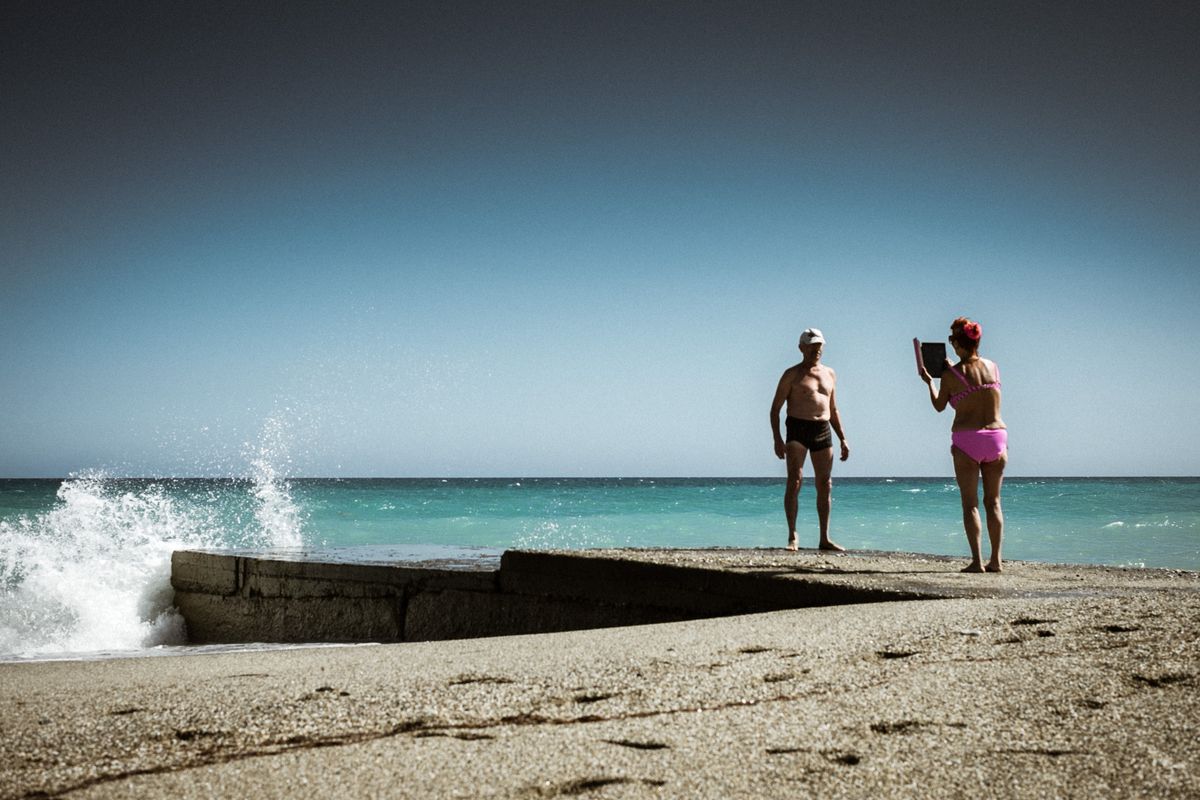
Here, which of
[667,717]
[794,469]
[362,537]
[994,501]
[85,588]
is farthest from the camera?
[362,537]

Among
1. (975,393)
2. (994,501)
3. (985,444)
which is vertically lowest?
(994,501)

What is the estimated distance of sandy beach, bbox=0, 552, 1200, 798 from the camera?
1830mm

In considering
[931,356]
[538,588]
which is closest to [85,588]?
[538,588]

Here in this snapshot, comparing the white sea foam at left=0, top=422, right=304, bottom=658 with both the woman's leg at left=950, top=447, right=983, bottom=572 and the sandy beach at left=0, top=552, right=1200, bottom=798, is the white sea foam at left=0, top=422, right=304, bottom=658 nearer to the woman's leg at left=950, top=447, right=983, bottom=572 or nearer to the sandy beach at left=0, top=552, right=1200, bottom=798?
the sandy beach at left=0, top=552, right=1200, bottom=798

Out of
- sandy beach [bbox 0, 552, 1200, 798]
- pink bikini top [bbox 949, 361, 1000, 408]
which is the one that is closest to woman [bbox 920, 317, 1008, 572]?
pink bikini top [bbox 949, 361, 1000, 408]

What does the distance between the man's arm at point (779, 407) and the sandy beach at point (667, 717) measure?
3784 millimetres

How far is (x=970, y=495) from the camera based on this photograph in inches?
219

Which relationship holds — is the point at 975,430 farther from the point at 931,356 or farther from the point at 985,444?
the point at 931,356

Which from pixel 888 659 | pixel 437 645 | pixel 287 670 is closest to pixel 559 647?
pixel 437 645

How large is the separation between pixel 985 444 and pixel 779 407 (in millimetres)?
2079

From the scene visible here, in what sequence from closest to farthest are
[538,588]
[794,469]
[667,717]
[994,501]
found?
[667,717]
[994,501]
[538,588]
[794,469]

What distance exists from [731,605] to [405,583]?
2864mm

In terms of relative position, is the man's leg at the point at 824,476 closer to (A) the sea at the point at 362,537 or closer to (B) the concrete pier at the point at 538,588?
(B) the concrete pier at the point at 538,588

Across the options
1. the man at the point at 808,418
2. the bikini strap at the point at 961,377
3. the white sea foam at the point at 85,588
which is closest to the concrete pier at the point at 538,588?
the white sea foam at the point at 85,588
